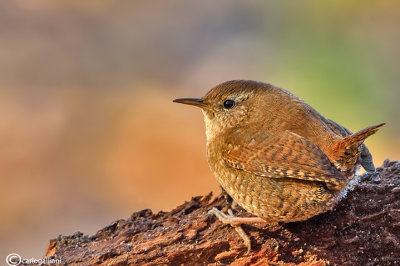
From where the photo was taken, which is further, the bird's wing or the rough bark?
the rough bark

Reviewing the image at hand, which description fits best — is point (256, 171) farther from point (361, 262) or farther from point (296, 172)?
point (361, 262)

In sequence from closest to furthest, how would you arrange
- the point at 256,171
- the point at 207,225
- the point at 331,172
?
the point at 331,172 < the point at 256,171 < the point at 207,225

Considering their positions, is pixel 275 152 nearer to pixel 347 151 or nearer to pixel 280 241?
pixel 347 151

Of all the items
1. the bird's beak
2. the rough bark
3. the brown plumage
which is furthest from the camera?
the bird's beak

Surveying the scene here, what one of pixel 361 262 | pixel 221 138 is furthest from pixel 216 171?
pixel 361 262

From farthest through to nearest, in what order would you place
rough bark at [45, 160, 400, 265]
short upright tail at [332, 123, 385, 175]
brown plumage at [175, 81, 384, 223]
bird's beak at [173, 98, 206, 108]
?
bird's beak at [173, 98, 206, 108], rough bark at [45, 160, 400, 265], brown plumage at [175, 81, 384, 223], short upright tail at [332, 123, 385, 175]

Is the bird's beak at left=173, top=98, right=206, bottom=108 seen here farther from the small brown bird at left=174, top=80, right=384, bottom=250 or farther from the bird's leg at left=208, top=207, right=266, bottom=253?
the bird's leg at left=208, top=207, right=266, bottom=253

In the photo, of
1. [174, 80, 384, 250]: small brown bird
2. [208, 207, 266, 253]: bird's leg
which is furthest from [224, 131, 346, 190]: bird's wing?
[208, 207, 266, 253]: bird's leg
